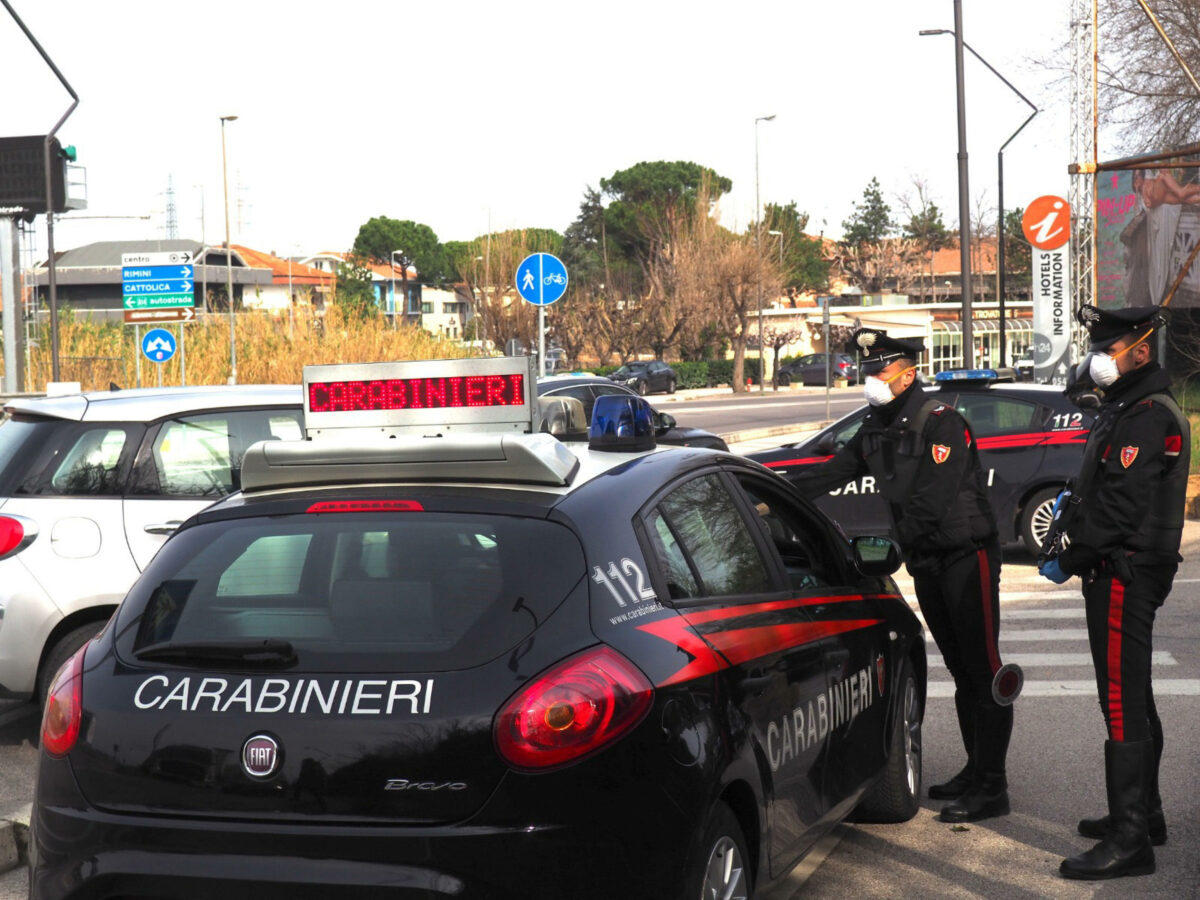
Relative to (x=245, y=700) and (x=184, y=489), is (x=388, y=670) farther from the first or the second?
(x=184, y=489)

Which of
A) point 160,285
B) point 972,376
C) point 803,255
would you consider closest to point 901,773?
point 972,376

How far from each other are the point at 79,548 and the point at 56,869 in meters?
3.65

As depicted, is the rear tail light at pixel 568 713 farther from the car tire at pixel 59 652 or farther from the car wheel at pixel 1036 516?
the car wheel at pixel 1036 516

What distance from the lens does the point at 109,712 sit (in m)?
3.32

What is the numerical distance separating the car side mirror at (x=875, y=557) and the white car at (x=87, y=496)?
2846mm

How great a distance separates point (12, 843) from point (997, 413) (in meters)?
9.37

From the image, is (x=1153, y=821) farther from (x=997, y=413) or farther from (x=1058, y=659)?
(x=997, y=413)

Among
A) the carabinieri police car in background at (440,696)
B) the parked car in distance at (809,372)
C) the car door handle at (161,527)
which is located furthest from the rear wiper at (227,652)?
the parked car in distance at (809,372)

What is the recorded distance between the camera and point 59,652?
6652 mm

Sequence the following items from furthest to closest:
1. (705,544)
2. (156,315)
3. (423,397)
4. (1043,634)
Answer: (156,315), (1043,634), (423,397), (705,544)

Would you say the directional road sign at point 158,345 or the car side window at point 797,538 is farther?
the directional road sign at point 158,345

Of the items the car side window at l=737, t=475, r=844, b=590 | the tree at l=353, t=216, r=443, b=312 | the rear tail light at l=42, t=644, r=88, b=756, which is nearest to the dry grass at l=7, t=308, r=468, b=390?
the car side window at l=737, t=475, r=844, b=590

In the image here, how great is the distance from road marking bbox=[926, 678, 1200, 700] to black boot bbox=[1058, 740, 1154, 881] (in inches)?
103

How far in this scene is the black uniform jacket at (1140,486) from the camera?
4.87m
